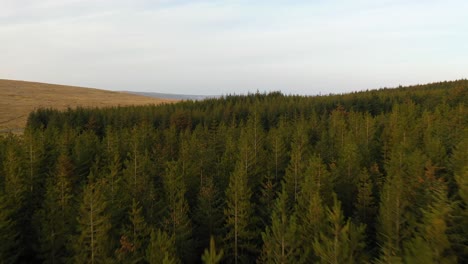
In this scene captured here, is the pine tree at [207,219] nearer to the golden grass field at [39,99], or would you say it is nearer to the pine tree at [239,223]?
the pine tree at [239,223]

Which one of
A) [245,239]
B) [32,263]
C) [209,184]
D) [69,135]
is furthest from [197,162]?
[69,135]

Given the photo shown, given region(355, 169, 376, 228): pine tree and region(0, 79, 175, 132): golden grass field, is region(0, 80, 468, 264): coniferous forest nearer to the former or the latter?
region(355, 169, 376, 228): pine tree

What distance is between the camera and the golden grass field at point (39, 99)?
116 metres

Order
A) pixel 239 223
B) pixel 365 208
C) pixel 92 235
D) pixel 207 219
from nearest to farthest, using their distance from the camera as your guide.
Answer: pixel 92 235 → pixel 239 223 → pixel 365 208 → pixel 207 219

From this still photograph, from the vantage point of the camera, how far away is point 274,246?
14.1 m

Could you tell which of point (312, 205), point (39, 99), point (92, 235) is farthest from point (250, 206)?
point (39, 99)

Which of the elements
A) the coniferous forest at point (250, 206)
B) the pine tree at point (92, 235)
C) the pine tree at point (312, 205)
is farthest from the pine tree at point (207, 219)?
the pine tree at point (92, 235)

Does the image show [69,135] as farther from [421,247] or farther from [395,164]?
[421,247]

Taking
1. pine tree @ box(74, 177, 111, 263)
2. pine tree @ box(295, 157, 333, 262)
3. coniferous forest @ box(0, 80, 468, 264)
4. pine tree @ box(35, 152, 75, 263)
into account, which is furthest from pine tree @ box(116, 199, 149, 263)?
pine tree @ box(295, 157, 333, 262)

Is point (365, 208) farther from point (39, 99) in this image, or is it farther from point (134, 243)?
point (39, 99)

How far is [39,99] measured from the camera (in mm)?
146875

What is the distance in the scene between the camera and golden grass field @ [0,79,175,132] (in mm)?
116500

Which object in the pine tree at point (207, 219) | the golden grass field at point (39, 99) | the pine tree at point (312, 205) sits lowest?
the pine tree at point (207, 219)

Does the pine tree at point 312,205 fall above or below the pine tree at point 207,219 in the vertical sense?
above
